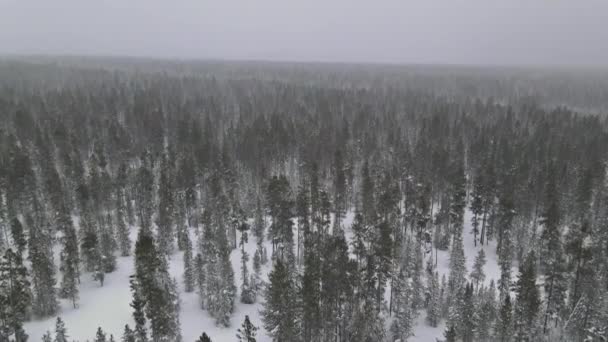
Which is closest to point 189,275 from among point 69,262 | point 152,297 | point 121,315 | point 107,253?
point 121,315

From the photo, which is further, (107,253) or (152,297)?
(107,253)

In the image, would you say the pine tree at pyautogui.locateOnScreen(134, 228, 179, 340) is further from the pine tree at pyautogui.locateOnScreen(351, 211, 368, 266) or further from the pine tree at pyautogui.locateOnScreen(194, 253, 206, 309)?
the pine tree at pyautogui.locateOnScreen(351, 211, 368, 266)

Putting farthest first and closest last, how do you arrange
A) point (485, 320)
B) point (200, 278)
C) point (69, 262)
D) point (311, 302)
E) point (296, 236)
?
point (296, 236) < point (200, 278) < point (69, 262) < point (485, 320) < point (311, 302)

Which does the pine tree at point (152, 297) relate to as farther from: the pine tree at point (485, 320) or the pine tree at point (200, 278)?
the pine tree at point (485, 320)

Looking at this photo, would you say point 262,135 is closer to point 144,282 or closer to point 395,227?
point 395,227

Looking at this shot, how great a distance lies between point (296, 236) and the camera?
81125 millimetres

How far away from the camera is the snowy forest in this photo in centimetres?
4541

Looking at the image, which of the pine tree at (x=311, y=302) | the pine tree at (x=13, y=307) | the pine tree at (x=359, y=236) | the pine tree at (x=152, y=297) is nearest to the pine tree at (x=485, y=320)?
the pine tree at (x=359, y=236)

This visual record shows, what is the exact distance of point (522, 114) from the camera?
168625mm

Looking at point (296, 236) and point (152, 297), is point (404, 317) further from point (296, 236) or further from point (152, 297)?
point (296, 236)

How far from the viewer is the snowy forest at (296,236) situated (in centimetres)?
4541

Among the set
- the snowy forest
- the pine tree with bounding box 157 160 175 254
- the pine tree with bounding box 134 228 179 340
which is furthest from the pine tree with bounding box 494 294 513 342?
the pine tree with bounding box 157 160 175 254

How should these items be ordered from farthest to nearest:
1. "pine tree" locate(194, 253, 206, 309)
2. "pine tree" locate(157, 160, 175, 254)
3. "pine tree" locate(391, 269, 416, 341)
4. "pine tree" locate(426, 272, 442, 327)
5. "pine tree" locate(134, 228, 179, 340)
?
"pine tree" locate(157, 160, 175, 254)
"pine tree" locate(194, 253, 206, 309)
"pine tree" locate(426, 272, 442, 327)
"pine tree" locate(391, 269, 416, 341)
"pine tree" locate(134, 228, 179, 340)

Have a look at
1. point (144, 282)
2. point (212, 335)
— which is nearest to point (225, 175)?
point (212, 335)
